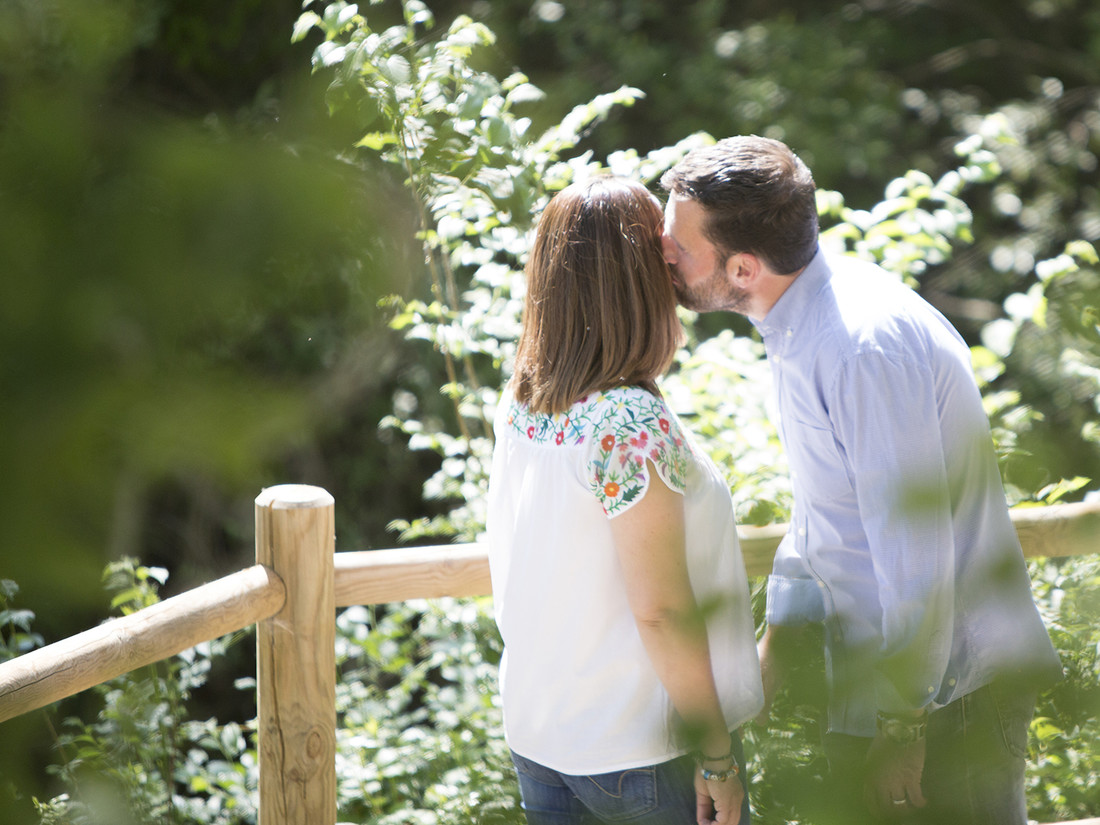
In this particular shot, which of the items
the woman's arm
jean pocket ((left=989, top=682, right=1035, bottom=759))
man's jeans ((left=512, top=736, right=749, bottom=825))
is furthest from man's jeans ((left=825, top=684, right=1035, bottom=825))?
man's jeans ((left=512, top=736, right=749, bottom=825))

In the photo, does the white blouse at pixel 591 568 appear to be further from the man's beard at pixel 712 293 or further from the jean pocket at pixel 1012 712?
the jean pocket at pixel 1012 712

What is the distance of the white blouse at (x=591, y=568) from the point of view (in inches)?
52.7

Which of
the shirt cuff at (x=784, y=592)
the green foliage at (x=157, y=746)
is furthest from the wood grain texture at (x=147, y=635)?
the shirt cuff at (x=784, y=592)

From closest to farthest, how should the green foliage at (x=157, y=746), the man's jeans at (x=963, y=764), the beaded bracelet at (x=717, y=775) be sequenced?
the man's jeans at (x=963, y=764) → the beaded bracelet at (x=717, y=775) → the green foliage at (x=157, y=746)

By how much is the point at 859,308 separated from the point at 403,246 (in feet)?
3.91

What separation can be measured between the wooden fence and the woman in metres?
0.56

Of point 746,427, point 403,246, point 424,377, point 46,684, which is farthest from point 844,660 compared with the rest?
point 424,377

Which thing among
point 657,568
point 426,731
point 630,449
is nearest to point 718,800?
point 657,568

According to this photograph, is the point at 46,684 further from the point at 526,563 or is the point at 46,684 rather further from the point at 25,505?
the point at 25,505

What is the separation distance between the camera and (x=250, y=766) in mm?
2607

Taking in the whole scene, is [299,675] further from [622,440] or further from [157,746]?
[622,440]

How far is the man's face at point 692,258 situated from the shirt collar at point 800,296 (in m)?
0.08

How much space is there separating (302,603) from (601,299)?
2.97 ft

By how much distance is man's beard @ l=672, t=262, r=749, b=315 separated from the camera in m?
1.54
